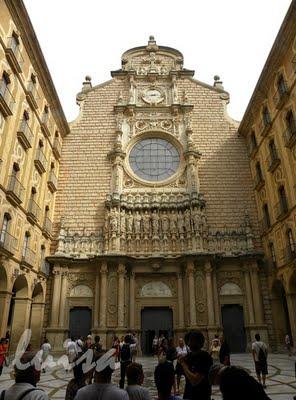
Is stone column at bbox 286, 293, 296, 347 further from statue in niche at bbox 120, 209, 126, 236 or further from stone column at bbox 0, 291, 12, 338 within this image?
stone column at bbox 0, 291, 12, 338

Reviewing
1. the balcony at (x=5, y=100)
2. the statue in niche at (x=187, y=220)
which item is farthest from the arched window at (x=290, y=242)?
the balcony at (x=5, y=100)

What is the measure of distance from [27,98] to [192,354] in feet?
59.1

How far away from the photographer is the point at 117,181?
23.8 meters

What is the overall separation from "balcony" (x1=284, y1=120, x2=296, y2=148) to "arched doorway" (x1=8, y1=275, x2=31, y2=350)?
1592 cm

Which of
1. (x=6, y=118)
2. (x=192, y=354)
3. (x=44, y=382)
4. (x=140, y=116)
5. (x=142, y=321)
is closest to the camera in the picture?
(x=192, y=354)

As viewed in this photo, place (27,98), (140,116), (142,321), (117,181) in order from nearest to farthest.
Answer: (27,98) < (142,321) < (117,181) < (140,116)

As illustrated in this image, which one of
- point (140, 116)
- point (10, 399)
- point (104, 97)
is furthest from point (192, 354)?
point (104, 97)

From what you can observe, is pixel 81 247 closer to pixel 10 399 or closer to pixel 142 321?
pixel 142 321

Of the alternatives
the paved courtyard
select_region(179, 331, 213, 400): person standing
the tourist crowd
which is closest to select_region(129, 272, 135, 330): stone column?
the paved courtyard

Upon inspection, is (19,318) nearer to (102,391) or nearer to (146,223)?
(146,223)

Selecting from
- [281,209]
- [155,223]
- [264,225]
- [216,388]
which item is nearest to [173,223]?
[155,223]

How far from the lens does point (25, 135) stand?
17.8 m

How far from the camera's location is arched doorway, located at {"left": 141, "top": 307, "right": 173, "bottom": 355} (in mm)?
20375

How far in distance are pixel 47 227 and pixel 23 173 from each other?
479cm
